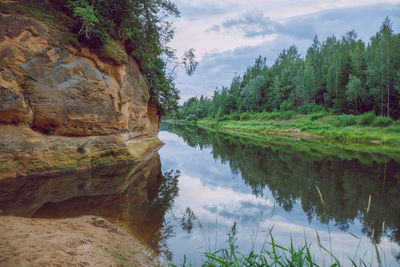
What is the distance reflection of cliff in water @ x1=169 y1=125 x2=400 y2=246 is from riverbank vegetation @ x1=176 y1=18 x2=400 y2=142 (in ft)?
47.5

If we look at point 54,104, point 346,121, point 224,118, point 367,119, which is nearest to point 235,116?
point 224,118

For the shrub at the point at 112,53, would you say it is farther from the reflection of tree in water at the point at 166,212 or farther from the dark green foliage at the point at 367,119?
the dark green foliage at the point at 367,119

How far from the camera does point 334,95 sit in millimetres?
43875

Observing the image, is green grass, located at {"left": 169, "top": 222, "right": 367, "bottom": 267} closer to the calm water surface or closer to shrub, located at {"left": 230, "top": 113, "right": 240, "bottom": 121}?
the calm water surface

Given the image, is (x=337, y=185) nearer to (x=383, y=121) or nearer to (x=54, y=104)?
(x=54, y=104)

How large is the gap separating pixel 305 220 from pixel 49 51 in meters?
14.0

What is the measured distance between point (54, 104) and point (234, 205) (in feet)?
35.3

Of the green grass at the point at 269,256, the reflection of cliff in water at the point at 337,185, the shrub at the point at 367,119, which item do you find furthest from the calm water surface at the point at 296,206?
the shrub at the point at 367,119

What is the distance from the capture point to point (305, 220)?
673 cm

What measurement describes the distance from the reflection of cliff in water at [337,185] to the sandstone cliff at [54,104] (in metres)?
9.11

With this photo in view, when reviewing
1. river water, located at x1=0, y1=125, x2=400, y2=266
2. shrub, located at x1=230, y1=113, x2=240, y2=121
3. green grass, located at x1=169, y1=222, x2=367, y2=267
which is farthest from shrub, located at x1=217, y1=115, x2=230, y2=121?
green grass, located at x1=169, y1=222, x2=367, y2=267

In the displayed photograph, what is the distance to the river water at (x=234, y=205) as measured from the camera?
5.32 metres

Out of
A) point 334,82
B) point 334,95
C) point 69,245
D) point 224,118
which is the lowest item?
point 69,245

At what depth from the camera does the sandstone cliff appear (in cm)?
966
